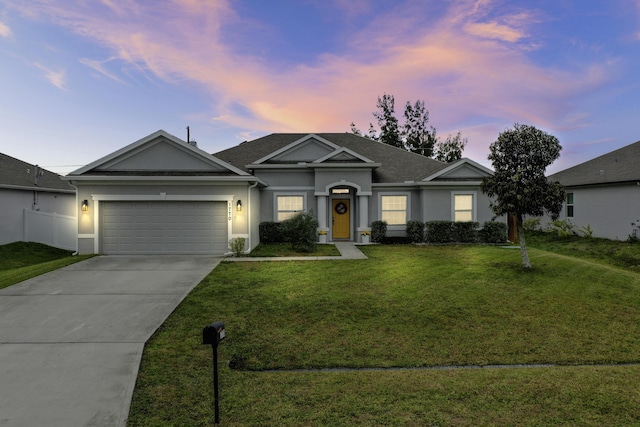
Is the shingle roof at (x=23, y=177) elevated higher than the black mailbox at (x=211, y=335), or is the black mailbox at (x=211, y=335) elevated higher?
the shingle roof at (x=23, y=177)

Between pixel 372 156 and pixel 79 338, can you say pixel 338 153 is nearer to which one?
pixel 372 156

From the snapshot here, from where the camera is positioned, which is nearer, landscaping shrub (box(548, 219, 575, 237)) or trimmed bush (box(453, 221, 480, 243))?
trimmed bush (box(453, 221, 480, 243))

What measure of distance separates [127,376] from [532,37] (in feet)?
61.3

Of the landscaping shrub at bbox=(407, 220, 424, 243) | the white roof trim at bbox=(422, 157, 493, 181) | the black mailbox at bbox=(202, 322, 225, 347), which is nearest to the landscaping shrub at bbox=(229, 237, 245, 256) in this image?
the landscaping shrub at bbox=(407, 220, 424, 243)

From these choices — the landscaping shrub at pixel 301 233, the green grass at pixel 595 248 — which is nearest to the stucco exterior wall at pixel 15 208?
the landscaping shrub at pixel 301 233

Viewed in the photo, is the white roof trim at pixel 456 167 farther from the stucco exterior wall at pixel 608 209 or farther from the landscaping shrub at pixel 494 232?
the stucco exterior wall at pixel 608 209

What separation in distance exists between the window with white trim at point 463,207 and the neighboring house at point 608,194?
7.80 meters

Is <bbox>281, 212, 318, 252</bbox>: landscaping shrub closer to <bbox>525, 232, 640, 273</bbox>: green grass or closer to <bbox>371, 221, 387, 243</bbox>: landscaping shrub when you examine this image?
<bbox>371, 221, 387, 243</bbox>: landscaping shrub

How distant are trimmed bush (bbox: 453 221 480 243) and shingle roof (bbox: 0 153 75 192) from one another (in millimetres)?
21482

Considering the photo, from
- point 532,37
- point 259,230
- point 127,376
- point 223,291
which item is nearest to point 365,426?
point 127,376

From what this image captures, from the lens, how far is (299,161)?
16.7m

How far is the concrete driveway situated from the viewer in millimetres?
3566

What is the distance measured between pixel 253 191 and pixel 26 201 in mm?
12138

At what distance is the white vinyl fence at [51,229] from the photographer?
16.1 meters
